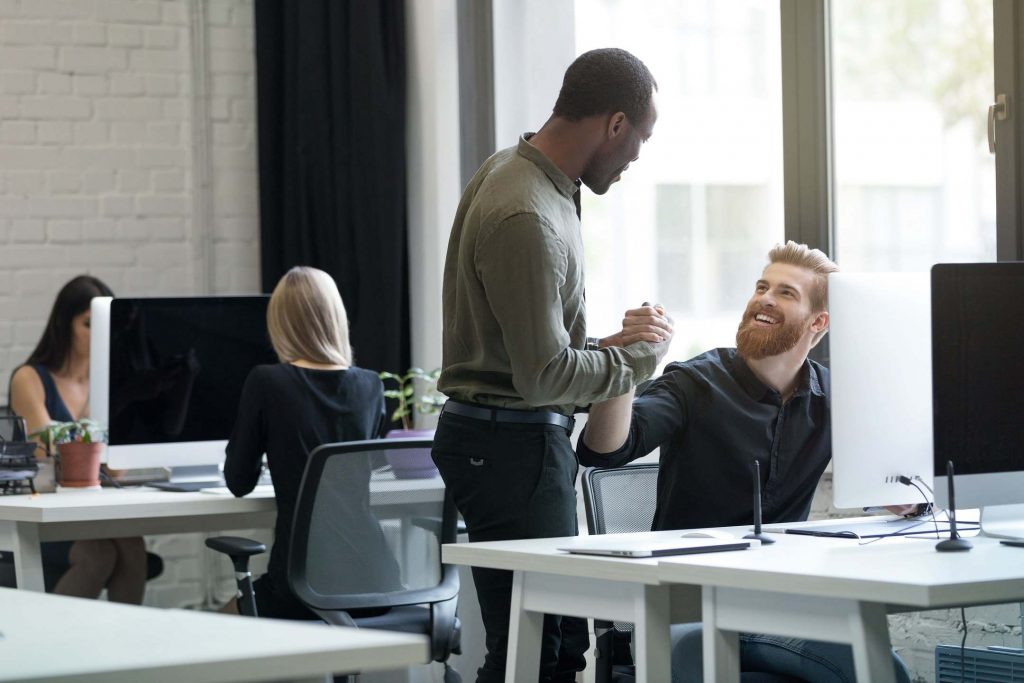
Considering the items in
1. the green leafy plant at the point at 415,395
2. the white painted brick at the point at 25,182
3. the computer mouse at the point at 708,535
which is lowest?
the computer mouse at the point at 708,535

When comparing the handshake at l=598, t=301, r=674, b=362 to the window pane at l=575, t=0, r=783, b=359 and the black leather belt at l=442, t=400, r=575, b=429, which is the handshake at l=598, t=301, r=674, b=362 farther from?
the window pane at l=575, t=0, r=783, b=359

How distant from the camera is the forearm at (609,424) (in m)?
2.35

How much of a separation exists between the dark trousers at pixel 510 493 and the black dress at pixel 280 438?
2.85ft

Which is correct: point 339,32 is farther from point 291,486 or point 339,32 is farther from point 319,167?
point 291,486

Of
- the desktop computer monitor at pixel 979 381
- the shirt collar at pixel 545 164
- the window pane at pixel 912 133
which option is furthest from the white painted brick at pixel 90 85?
the desktop computer monitor at pixel 979 381

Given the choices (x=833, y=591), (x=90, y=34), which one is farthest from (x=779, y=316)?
(x=90, y=34)

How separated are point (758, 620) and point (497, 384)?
26.2 inches

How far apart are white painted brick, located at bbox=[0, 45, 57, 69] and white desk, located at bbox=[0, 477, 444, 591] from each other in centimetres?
Result: 179

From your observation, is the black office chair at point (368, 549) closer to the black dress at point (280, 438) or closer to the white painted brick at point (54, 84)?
the black dress at point (280, 438)

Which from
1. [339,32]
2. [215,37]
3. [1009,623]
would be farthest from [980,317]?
[215,37]

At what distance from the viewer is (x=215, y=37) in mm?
4664

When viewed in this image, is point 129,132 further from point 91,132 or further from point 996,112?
A: point 996,112

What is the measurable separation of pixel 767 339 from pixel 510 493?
0.68 m

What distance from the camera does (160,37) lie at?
4609mm
